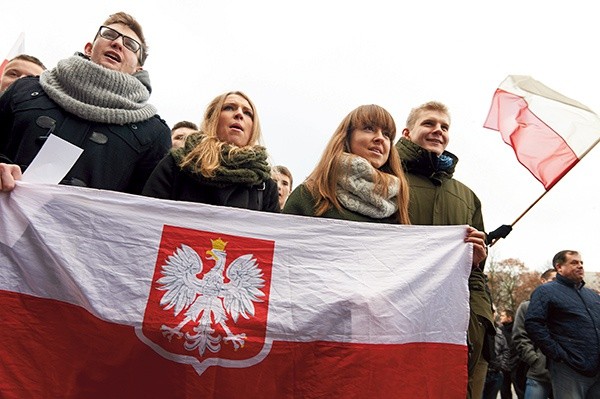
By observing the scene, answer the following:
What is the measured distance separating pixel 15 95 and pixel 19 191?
60cm

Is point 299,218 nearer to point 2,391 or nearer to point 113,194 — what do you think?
point 113,194

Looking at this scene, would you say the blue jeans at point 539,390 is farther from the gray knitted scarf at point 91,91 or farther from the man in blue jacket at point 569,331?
the gray knitted scarf at point 91,91

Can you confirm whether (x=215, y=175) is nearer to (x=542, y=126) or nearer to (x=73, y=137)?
(x=73, y=137)

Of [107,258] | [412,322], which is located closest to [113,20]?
[107,258]

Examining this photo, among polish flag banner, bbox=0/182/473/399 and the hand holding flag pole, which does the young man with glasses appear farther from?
the hand holding flag pole

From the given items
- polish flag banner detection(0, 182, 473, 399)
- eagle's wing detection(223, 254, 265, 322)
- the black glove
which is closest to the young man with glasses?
polish flag banner detection(0, 182, 473, 399)

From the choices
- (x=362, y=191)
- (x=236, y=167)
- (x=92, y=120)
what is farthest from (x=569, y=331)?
(x=92, y=120)

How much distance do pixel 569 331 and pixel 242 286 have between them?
12.7 ft

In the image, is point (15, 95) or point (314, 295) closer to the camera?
point (314, 295)

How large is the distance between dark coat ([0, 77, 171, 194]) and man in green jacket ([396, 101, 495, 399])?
1502 millimetres

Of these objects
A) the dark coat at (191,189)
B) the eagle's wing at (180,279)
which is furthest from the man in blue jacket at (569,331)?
the eagle's wing at (180,279)

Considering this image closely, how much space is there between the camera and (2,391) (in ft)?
7.27

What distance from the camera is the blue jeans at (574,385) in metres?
5.18

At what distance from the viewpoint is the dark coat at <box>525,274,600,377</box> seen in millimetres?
5184
